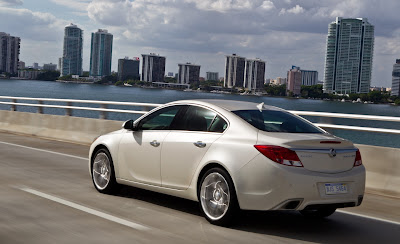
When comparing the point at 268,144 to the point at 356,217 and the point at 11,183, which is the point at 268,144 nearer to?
the point at 356,217

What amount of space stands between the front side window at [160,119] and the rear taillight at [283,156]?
187cm

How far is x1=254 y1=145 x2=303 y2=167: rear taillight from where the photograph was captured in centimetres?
650

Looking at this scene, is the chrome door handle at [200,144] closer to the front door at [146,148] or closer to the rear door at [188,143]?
the rear door at [188,143]

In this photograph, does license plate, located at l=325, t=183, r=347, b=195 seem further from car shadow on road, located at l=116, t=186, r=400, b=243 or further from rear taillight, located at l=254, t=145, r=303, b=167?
car shadow on road, located at l=116, t=186, r=400, b=243

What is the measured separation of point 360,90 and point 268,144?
656ft

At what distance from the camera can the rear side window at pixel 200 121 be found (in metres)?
7.32

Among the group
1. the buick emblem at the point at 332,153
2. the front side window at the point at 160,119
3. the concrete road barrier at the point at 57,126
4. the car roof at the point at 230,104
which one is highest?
the car roof at the point at 230,104

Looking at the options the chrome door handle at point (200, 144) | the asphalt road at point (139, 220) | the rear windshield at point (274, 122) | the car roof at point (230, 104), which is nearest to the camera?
the asphalt road at point (139, 220)

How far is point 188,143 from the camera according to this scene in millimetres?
7469

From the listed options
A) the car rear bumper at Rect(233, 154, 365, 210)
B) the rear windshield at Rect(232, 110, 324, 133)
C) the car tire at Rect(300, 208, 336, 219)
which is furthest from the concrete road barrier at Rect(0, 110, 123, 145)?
the car rear bumper at Rect(233, 154, 365, 210)

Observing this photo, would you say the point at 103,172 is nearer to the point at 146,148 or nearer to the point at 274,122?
the point at 146,148

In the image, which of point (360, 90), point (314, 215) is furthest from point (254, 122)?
point (360, 90)

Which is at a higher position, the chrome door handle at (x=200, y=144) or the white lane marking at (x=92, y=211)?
the chrome door handle at (x=200, y=144)

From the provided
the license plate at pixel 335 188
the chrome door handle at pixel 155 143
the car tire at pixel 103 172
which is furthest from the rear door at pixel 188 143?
the license plate at pixel 335 188
